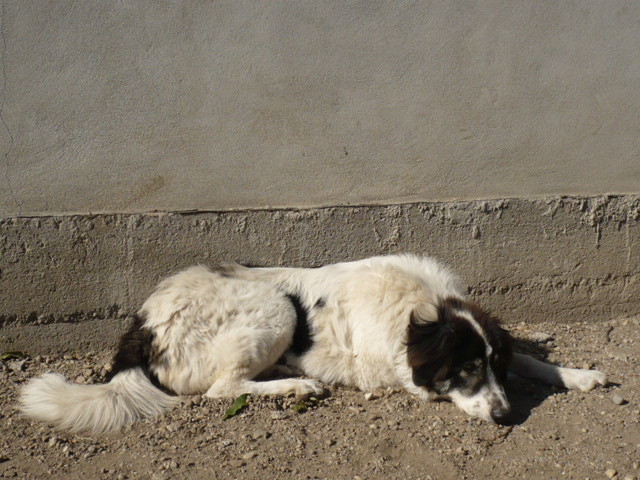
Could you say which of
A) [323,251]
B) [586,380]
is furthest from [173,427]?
[586,380]

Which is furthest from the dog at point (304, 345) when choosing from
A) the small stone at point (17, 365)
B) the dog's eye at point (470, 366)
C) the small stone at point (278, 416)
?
the small stone at point (17, 365)

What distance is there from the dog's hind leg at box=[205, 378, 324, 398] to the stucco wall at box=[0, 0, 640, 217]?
143 centimetres

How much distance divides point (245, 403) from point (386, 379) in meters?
1.01

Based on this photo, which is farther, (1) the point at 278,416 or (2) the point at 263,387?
(2) the point at 263,387

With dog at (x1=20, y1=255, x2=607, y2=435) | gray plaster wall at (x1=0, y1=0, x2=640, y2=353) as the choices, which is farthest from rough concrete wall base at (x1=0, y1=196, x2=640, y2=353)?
dog at (x1=20, y1=255, x2=607, y2=435)

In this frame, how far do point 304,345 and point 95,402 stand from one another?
1475mm

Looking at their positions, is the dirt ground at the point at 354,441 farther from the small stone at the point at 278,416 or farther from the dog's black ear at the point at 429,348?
the dog's black ear at the point at 429,348

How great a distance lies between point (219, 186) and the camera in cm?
511

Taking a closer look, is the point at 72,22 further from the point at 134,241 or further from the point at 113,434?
the point at 113,434

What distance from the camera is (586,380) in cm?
453

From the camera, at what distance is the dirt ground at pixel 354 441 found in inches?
145

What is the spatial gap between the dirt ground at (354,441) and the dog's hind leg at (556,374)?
0.07m

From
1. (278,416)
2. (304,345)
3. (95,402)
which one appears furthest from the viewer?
(304,345)

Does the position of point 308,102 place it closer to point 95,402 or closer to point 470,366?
point 470,366
